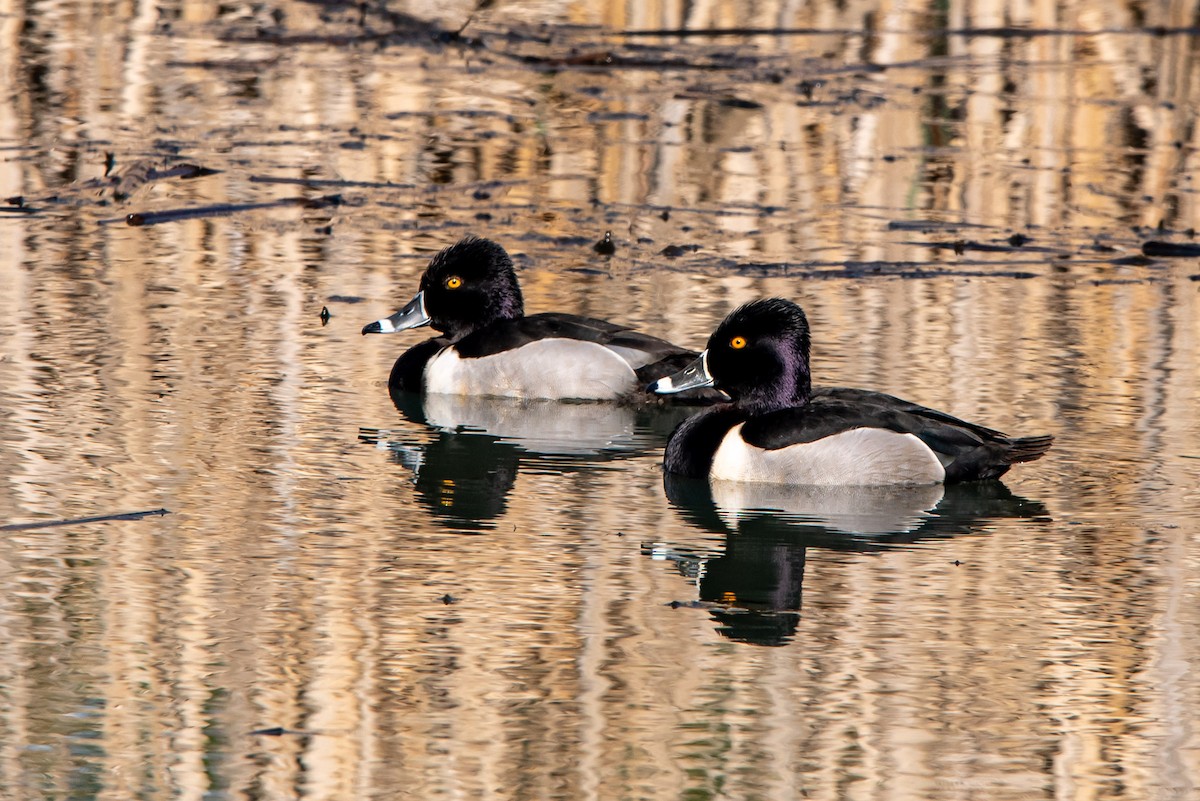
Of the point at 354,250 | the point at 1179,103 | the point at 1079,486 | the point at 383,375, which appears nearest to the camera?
the point at 1079,486

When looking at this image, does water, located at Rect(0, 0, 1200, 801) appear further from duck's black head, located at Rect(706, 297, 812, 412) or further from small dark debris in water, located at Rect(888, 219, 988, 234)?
duck's black head, located at Rect(706, 297, 812, 412)

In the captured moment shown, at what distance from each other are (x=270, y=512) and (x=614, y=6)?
1435 centimetres

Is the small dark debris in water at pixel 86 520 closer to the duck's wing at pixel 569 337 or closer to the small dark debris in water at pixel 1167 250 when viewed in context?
the duck's wing at pixel 569 337

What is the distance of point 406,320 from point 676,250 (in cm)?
282

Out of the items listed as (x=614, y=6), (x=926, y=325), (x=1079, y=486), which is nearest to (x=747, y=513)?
(x=1079, y=486)

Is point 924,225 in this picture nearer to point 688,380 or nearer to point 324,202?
point 324,202

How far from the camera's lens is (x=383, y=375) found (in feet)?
41.7

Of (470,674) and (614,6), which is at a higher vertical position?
(614,6)

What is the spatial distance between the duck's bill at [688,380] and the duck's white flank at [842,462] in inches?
25.8

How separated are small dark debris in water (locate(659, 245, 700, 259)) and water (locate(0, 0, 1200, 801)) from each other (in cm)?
14

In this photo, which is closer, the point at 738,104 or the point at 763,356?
the point at 763,356

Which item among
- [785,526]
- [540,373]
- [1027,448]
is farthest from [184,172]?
[1027,448]

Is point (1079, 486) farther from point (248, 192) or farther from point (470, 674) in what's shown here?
point (248, 192)

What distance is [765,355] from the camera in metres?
10.7
